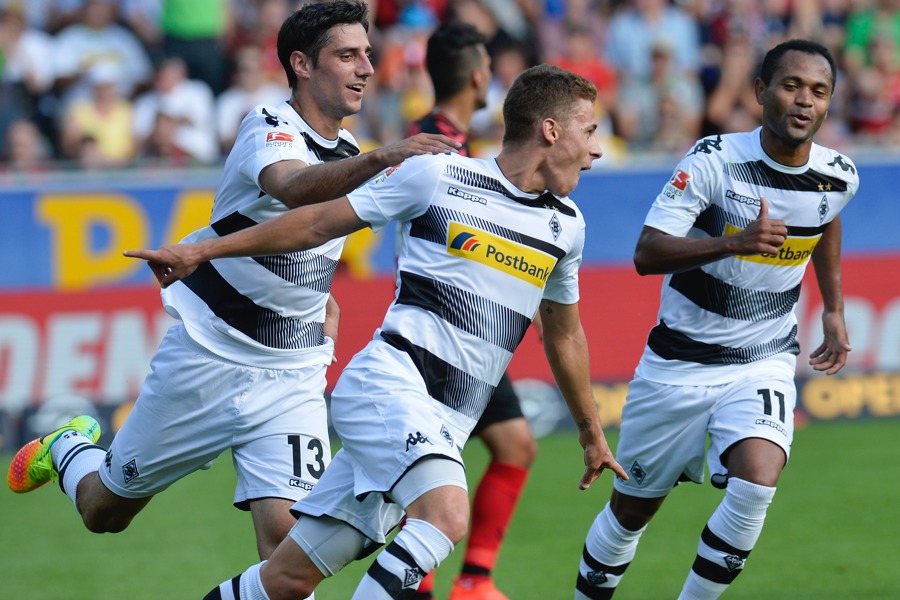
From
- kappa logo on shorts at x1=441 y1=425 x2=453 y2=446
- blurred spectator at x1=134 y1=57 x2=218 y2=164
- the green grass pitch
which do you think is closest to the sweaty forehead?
kappa logo on shorts at x1=441 y1=425 x2=453 y2=446

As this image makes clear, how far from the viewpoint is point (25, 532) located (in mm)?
9258

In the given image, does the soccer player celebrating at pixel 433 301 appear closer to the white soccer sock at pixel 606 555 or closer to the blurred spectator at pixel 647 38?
the white soccer sock at pixel 606 555

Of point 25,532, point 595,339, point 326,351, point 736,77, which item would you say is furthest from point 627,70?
point 326,351

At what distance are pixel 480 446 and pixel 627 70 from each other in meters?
5.65

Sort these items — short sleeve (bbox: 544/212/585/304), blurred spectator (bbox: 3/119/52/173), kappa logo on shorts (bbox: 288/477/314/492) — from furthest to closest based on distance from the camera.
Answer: blurred spectator (bbox: 3/119/52/173)
kappa logo on shorts (bbox: 288/477/314/492)
short sleeve (bbox: 544/212/585/304)

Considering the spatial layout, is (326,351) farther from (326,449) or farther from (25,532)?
(25,532)

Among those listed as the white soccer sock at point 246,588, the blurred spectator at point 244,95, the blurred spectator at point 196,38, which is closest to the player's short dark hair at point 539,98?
the white soccer sock at point 246,588

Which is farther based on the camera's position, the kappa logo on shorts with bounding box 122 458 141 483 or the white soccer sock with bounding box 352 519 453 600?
the kappa logo on shorts with bounding box 122 458 141 483

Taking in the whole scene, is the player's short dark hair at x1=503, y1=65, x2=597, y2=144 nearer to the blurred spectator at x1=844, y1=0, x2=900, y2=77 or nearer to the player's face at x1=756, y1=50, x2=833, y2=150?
the player's face at x1=756, y1=50, x2=833, y2=150

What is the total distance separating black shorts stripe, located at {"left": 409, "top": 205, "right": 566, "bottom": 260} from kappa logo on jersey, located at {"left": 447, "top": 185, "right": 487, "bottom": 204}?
2.6 inches

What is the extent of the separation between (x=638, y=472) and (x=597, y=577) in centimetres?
58

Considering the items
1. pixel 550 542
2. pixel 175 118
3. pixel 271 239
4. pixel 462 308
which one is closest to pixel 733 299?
pixel 462 308

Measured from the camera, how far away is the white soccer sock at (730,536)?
5.97 meters

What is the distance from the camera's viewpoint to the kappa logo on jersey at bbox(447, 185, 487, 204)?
5.34m
